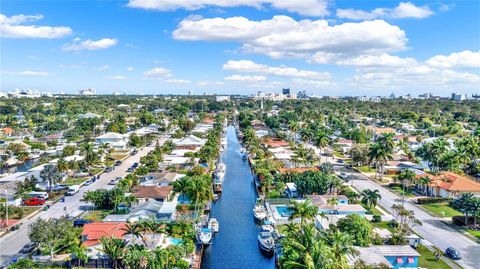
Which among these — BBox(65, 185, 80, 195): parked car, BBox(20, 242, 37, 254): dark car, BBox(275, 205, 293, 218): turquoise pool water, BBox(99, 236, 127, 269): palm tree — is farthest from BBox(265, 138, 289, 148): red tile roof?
BBox(99, 236, 127, 269): palm tree

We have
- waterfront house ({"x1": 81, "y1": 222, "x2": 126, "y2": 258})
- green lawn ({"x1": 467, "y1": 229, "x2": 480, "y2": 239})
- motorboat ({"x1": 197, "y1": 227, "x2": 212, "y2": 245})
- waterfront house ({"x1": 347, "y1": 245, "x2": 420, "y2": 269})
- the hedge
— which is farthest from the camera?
the hedge

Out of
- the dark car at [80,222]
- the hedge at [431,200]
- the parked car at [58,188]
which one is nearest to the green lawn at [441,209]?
the hedge at [431,200]

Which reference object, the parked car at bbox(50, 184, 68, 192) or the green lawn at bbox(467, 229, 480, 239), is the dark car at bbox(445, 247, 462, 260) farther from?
the parked car at bbox(50, 184, 68, 192)

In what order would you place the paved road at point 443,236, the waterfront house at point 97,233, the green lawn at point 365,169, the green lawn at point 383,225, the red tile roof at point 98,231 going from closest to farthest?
the waterfront house at point 97,233
the paved road at point 443,236
the red tile roof at point 98,231
the green lawn at point 383,225
the green lawn at point 365,169

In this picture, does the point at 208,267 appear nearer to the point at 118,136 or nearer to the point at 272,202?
the point at 272,202

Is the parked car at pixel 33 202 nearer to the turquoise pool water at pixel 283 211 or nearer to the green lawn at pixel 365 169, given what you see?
the turquoise pool water at pixel 283 211

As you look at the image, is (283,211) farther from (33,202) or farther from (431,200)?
(33,202)
